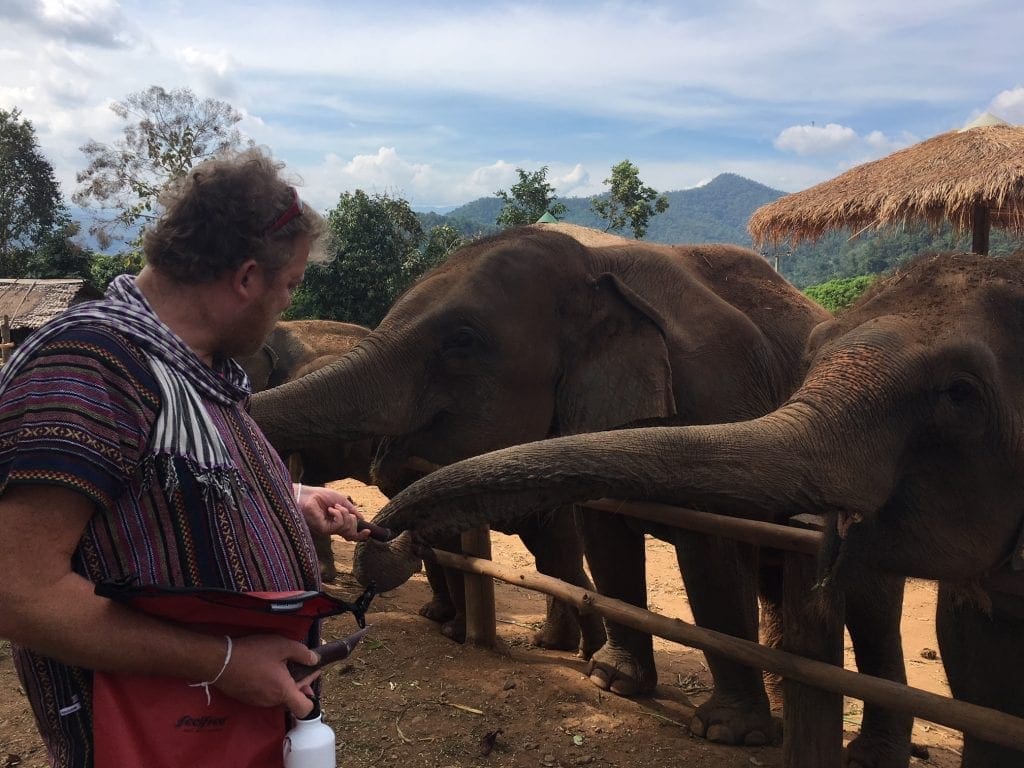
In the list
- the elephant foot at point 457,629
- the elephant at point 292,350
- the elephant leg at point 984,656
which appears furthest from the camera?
the elephant at point 292,350

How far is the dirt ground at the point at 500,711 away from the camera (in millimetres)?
3820

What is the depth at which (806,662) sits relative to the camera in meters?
3.05

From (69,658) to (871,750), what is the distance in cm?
340

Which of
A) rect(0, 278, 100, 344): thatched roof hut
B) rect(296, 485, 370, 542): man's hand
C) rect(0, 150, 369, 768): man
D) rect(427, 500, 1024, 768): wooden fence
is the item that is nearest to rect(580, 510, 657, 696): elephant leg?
rect(427, 500, 1024, 768): wooden fence

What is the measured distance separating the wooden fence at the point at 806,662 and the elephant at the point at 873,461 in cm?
36

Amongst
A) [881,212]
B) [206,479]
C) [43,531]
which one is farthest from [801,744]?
[881,212]

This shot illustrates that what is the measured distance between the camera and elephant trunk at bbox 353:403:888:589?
2182mm

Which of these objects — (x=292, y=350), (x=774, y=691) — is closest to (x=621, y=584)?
(x=774, y=691)

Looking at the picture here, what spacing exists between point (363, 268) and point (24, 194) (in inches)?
818

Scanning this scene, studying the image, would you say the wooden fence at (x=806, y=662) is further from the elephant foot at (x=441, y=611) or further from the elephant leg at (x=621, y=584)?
the elephant foot at (x=441, y=611)

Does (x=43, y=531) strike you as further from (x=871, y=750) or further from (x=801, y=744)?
(x=871, y=750)

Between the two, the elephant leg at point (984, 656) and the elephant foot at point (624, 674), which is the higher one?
the elephant leg at point (984, 656)

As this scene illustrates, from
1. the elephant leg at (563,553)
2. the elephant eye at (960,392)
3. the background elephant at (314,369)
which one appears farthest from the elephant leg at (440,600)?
the elephant eye at (960,392)

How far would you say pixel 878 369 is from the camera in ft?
7.97
